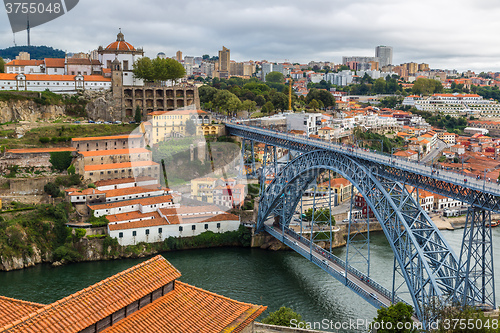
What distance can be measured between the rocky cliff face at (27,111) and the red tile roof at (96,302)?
28560mm

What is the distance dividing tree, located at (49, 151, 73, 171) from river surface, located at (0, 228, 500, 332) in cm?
745

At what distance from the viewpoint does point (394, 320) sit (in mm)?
13641

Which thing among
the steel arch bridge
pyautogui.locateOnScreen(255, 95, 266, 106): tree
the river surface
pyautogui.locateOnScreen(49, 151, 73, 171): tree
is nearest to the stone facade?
pyautogui.locateOnScreen(49, 151, 73, 171): tree

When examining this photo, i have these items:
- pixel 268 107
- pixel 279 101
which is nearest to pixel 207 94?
pixel 268 107

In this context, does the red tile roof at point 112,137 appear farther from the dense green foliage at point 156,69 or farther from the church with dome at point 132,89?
the dense green foliage at point 156,69

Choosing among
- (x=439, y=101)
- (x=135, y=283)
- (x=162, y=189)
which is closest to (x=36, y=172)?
(x=162, y=189)

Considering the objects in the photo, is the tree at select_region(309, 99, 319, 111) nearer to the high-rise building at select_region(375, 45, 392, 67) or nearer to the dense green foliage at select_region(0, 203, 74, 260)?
the dense green foliage at select_region(0, 203, 74, 260)

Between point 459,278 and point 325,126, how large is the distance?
3074 cm

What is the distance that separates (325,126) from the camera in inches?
1725

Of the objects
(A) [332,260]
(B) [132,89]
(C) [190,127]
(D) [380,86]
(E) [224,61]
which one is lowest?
(A) [332,260]

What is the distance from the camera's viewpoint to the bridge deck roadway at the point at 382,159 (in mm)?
13568

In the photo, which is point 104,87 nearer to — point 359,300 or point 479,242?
point 359,300

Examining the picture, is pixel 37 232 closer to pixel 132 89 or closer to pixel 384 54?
pixel 132 89

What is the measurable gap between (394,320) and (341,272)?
5319 mm
